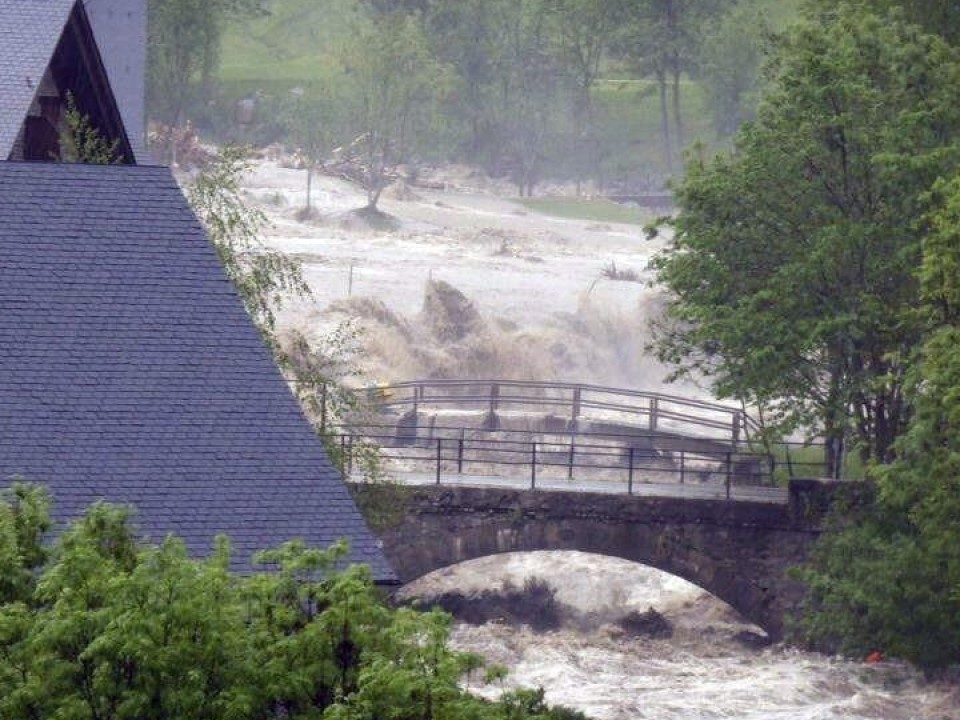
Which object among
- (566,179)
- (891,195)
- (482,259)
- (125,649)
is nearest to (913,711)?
(891,195)

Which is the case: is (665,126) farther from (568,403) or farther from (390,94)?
(568,403)

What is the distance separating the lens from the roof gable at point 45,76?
18703 mm

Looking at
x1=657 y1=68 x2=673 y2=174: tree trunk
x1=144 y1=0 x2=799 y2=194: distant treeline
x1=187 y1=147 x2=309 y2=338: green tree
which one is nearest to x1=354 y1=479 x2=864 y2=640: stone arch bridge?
x1=187 y1=147 x2=309 y2=338: green tree

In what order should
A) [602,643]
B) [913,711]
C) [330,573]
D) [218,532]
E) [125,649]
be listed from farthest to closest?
1. [602,643]
2. [913,711]
3. [218,532]
4. [330,573]
5. [125,649]

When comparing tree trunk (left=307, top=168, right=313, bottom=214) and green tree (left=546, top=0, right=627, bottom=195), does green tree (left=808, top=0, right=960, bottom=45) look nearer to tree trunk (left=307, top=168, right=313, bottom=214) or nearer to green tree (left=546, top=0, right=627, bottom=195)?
tree trunk (left=307, top=168, right=313, bottom=214)

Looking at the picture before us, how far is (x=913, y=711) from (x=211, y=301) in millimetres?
14395

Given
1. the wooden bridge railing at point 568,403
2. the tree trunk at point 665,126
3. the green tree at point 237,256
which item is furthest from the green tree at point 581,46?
the green tree at point 237,256

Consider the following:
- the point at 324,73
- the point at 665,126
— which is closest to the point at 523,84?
the point at 665,126

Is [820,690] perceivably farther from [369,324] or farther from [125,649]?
[369,324]

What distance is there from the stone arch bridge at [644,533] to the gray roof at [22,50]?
11.3 meters

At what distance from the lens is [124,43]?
32.2m

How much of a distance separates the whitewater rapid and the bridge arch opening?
4 cm

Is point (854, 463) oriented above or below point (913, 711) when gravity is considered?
above

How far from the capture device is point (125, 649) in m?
11.0
